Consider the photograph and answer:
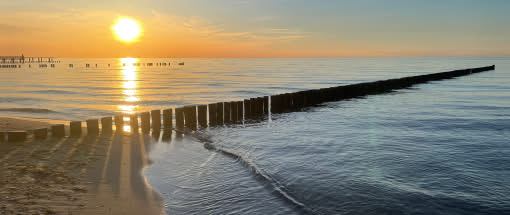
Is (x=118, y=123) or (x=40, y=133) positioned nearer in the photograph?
(x=40, y=133)

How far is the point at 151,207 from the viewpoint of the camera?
7.04 metres

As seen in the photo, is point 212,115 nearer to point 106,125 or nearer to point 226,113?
point 226,113

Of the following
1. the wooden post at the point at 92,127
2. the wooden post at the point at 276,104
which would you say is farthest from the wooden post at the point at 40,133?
the wooden post at the point at 276,104

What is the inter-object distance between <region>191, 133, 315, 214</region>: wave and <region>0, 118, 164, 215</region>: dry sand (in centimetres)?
223

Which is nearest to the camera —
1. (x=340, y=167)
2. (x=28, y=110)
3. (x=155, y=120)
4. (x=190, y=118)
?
(x=340, y=167)

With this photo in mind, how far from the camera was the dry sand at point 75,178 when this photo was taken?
6781 millimetres

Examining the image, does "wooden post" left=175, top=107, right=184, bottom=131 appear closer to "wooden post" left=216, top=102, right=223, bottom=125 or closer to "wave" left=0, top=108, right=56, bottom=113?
"wooden post" left=216, top=102, right=223, bottom=125

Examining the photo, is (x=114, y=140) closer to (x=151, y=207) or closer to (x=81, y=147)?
(x=81, y=147)

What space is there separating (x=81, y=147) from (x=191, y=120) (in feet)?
18.8

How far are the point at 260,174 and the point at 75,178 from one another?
14.1ft

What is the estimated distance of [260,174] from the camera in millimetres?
9492

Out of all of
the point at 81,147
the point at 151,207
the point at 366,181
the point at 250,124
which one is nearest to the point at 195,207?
the point at 151,207

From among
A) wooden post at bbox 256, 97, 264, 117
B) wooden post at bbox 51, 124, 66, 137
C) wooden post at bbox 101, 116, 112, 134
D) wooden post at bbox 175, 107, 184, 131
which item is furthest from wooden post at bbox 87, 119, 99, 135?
wooden post at bbox 256, 97, 264, 117

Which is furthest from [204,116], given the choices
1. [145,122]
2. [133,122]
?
[133,122]
